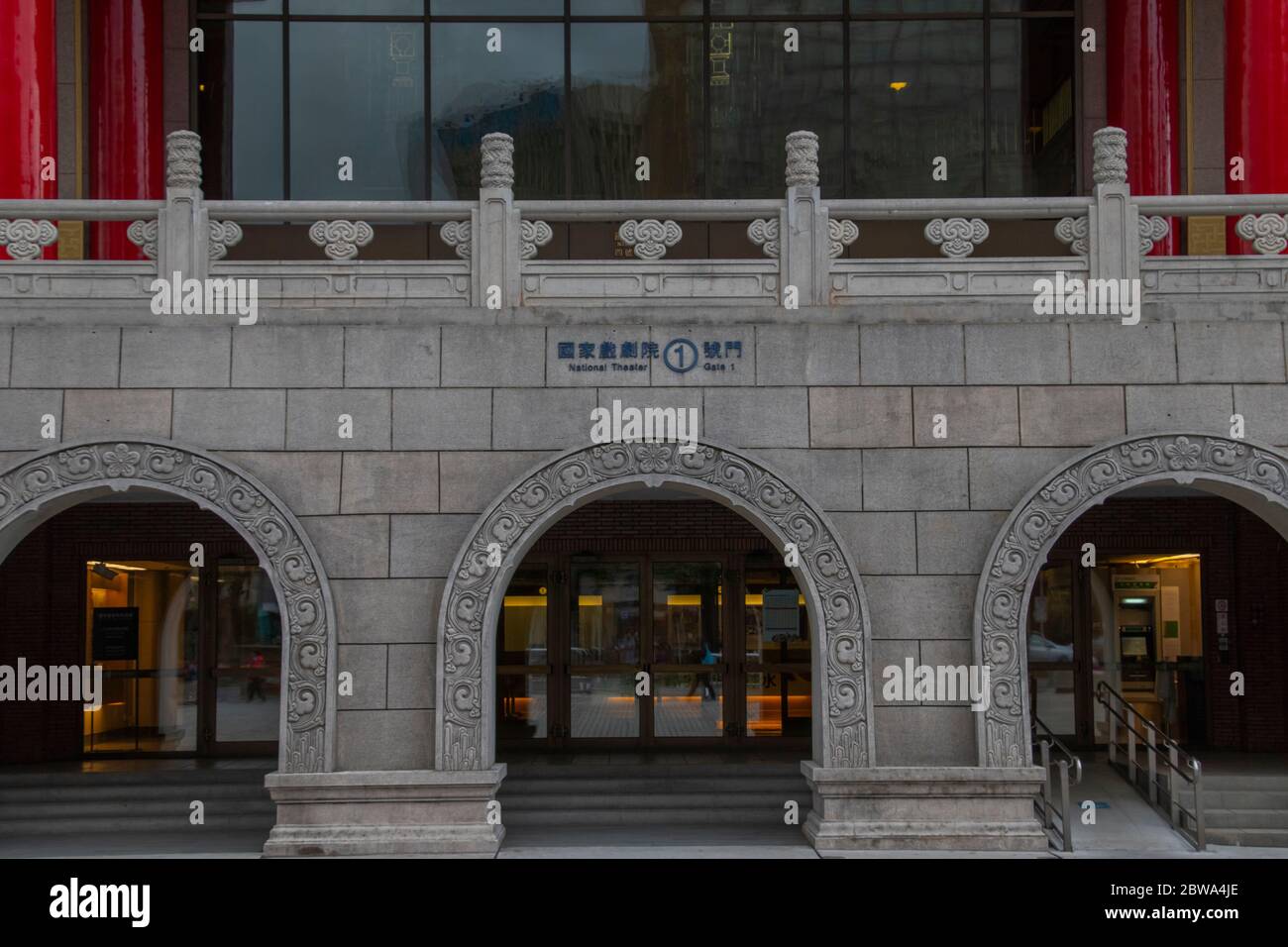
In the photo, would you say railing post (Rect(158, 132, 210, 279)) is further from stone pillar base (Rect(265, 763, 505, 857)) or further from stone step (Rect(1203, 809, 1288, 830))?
stone step (Rect(1203, 809, 1288, 830))

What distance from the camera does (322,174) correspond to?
658 inches

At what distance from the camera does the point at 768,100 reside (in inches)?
666

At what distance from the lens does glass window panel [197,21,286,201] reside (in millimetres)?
16719

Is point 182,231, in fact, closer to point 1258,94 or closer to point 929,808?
point 929,808

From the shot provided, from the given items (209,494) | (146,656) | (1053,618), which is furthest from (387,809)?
(1053,618)

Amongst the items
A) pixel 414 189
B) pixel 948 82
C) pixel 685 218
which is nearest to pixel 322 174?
pixel 414 189

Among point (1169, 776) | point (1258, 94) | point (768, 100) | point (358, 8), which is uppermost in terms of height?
point (358, 8)

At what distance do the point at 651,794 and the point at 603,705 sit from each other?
10.0 feet

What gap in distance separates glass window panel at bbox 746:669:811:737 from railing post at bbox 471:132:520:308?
7255 mm

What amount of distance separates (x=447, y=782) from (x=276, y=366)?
12.6 ft

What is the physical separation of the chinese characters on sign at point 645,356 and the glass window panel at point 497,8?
318 inches

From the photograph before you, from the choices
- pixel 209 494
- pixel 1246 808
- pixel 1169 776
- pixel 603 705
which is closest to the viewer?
pixel 209 494

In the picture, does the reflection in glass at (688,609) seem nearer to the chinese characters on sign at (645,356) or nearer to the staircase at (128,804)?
the staircase at (128,804)

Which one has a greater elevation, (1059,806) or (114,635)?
(114,635)
